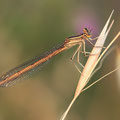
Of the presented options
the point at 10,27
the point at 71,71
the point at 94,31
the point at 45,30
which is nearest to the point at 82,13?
the point at 94,31

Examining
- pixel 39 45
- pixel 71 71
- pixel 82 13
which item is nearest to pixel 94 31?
pixel 82 13

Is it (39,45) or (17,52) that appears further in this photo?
(39,45)

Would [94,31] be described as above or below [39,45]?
below

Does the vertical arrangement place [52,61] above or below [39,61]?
below

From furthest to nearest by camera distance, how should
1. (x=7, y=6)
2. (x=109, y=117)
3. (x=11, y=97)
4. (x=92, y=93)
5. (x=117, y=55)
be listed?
1. (x=7, y=6)
2. (x=11, y=97)
3. (x=92, y=93)
4. (x=109, y=117)
5. (x=117, y=55)

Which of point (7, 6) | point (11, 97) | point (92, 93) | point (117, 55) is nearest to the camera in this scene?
point (117, 55)

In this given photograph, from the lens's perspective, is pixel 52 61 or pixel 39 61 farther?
pixel 52 61

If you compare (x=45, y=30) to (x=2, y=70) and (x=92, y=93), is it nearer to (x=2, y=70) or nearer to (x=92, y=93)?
(x=2, y=70)

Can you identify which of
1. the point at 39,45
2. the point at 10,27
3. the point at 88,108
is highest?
the point at 10,27
